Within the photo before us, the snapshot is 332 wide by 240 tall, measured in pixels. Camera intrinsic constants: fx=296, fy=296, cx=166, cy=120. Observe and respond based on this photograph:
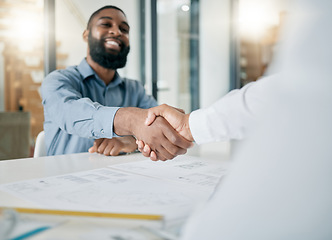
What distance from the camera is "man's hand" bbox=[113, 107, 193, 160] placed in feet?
2.85

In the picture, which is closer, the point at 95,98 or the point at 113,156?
the point at 113,156

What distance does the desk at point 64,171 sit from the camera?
363 mm

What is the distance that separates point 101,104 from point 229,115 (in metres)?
0.99

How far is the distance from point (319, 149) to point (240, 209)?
0.08m

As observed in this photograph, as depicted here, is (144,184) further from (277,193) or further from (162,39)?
(162,39)

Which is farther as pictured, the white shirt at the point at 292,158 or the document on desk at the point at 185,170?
the document on desk at the point at 185,170

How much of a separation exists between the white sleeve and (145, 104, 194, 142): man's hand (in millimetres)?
89

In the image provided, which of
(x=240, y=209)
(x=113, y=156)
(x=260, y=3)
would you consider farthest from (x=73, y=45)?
(x=260, y=3)

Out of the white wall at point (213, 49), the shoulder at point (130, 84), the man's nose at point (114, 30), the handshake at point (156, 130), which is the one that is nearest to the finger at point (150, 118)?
the handshake at point (156, 130)

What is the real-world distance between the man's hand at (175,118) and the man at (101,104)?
2 cm

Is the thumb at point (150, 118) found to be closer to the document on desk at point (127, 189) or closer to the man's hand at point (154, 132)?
the man's hand at point (154, 132)

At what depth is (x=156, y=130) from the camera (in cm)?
90

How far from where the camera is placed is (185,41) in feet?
13.1

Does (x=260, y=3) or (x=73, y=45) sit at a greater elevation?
(x=260, y=3)
